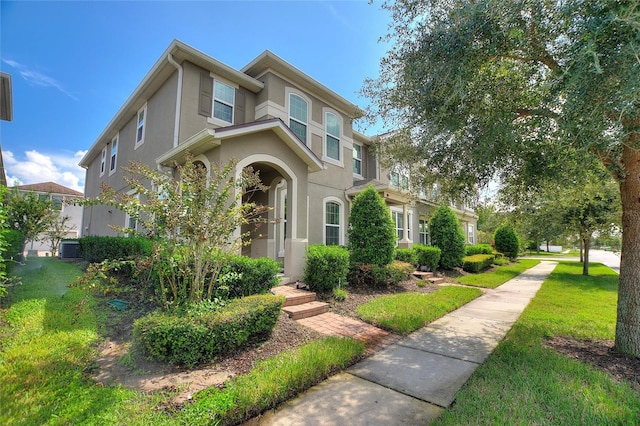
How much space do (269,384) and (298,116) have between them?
32.5 ft

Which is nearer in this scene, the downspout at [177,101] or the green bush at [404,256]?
the downspout at [177,101]

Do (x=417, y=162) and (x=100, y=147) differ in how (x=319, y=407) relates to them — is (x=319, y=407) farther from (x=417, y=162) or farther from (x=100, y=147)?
(x=100, y=147)

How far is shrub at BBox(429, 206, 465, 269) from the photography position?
49.0ft

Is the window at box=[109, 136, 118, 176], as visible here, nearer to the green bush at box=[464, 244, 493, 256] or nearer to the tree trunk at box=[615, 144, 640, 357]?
the tree trunk at box=[615, 144, 640, 357]

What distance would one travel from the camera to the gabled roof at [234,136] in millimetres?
7074

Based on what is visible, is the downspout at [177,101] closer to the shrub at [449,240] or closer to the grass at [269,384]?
the grass at [269,384]

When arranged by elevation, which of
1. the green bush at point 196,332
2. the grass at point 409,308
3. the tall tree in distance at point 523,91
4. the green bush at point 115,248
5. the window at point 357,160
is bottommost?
the grass at point 409,308

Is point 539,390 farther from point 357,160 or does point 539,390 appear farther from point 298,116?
point 357,160

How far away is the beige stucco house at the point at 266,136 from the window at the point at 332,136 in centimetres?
4

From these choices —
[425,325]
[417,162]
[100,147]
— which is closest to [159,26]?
[417,162]

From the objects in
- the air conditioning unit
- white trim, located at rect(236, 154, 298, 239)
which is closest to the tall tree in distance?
white trim, located at rect(236, 154, 298, 239)

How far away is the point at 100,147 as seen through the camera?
16.9m

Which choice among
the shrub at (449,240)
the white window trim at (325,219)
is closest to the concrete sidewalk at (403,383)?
the white window trim at (325,219)

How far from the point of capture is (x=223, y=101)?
1003 cm
